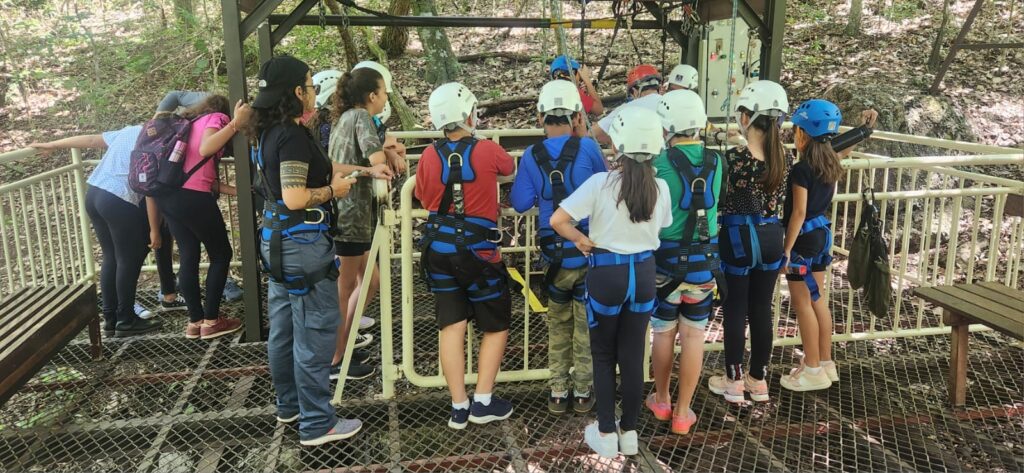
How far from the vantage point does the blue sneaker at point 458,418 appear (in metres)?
3.49

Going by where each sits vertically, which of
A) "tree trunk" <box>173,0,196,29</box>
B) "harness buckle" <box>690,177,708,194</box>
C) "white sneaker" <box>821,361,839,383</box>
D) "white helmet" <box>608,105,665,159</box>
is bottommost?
"white sneaker" <box>821,361,839,383</box>

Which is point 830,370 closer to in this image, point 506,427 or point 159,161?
point 506,427

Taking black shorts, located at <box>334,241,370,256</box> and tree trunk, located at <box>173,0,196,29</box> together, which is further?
tree trunk, located at <box>173,0,196,29</box>

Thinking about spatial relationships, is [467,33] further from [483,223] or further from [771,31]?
[483,223]

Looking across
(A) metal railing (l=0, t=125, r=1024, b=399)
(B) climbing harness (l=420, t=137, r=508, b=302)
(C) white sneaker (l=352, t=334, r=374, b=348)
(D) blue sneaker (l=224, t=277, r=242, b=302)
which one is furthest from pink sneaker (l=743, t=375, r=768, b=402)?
(D) blue sneaker (l=224, t=277, r=242, b=302)

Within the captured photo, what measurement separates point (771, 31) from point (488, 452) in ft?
11.8

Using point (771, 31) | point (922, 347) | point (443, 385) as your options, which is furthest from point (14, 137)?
point (922, 347)

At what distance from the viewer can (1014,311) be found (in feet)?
12.0

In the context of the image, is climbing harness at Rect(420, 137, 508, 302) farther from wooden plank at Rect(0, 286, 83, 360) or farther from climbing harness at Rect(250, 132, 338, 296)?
wooden plank at Rect(0, 286, 83, 360)

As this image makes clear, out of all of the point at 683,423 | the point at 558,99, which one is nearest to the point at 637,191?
the point at 558,99

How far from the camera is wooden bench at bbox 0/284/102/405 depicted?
337 cm

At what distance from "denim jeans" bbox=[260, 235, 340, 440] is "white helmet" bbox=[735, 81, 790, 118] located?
2.26 m

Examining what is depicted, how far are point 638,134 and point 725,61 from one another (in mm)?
3566

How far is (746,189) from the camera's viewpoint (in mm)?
3406
